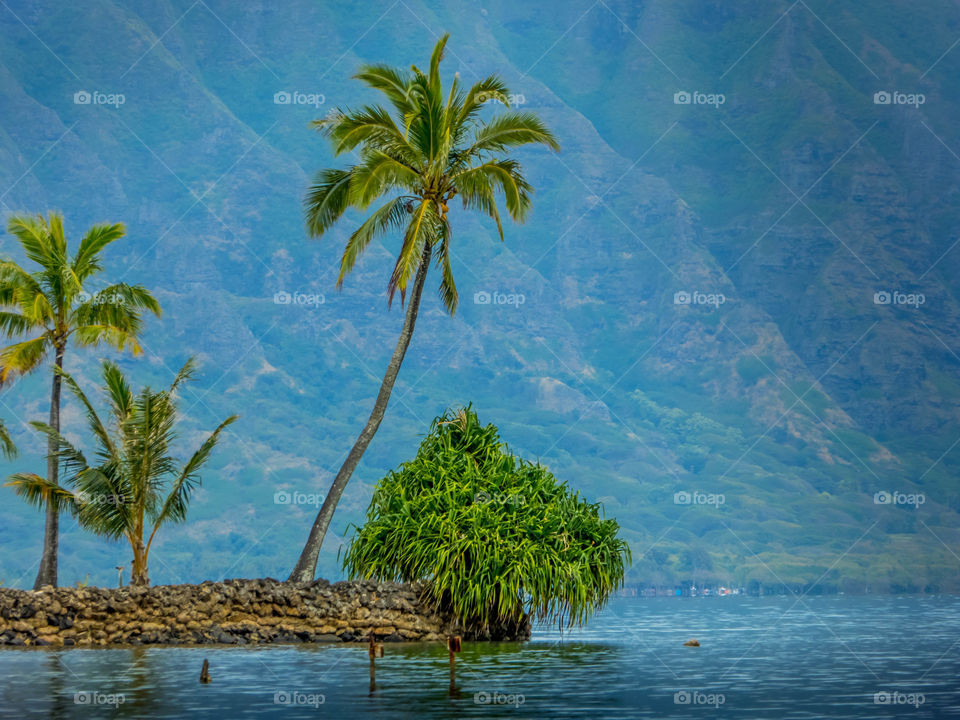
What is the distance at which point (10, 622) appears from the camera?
31406mm

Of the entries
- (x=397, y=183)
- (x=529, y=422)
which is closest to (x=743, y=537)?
(x=529, y=422)

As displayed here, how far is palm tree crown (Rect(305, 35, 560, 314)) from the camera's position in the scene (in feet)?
112

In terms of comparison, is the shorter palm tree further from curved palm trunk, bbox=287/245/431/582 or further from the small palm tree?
curved palm trunk, bbox=287/245/431/582

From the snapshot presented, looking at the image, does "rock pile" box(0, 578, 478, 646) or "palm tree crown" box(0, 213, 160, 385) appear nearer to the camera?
"rock pile" box(0, 578, 478, 646)

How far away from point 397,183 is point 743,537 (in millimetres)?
155344

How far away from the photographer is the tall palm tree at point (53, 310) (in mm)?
35188

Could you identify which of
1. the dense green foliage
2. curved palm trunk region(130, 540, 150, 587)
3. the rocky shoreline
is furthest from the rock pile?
curved palm trunk region(130, 540, 150, 587)

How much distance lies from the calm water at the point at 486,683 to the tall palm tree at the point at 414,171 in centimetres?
730

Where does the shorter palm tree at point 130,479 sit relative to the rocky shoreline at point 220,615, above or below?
above

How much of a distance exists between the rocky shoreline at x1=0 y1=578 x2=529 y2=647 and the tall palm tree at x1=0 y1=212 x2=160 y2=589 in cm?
368

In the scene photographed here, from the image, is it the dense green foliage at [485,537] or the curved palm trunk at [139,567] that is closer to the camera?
the dense green foliage at [485,537]

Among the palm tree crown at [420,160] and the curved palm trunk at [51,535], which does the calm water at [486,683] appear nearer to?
the curved palm trunk at [51,535]

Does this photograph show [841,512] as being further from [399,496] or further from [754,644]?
[399,496]

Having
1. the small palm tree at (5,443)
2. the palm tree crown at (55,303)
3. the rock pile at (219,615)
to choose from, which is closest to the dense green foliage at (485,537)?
the rock pile at (219,615)
